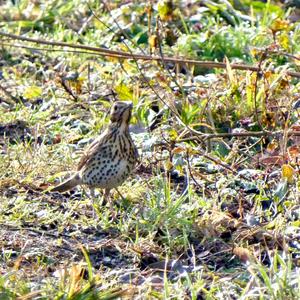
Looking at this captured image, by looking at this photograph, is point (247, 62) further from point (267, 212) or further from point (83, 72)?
point (267, 212)

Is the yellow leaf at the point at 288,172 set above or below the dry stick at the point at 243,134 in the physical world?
above

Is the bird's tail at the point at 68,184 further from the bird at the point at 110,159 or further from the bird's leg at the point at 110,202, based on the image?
the bird's leg at the point at 110,202

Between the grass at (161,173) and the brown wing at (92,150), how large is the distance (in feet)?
0.73

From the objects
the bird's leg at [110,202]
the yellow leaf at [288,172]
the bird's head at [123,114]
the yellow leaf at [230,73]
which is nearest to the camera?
the yellow leaf at [288,172]

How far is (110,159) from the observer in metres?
7.18

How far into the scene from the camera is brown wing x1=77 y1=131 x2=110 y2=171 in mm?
7262

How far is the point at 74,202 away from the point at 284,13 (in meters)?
3.96

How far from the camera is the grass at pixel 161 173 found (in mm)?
5934

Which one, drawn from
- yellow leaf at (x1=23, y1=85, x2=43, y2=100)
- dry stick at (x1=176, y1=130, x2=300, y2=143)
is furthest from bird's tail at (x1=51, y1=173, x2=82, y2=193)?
yellow leaf at (x1=23, y1=85, x2=43, y2=100)

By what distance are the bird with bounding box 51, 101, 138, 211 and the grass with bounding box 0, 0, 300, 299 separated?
0.14 meters

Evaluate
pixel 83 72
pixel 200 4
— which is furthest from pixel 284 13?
pixel 83 72

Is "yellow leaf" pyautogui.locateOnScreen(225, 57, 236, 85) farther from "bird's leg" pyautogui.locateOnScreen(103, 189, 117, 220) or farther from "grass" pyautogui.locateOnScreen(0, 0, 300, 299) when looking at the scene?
"bird's leg" pyautogui.locateOnScreen(103, 189, 117, 220)

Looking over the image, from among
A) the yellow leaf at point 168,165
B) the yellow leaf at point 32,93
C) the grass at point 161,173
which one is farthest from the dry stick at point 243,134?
the yellow leaf at point 32,93

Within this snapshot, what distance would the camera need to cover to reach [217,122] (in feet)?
26.7
